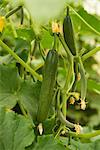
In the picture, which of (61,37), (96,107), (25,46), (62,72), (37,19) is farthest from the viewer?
(96,107)

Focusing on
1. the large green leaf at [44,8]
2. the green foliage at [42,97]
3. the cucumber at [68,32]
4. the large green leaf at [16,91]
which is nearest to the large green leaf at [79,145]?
the green foliage at [42,97]

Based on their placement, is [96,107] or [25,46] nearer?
[25,46]

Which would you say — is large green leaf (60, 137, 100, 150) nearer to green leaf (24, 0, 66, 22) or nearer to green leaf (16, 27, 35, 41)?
green leaf (16, 27, 35, 41)

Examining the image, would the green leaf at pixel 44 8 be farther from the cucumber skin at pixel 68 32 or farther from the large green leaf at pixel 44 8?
the cucumber skin at pixel 68 32

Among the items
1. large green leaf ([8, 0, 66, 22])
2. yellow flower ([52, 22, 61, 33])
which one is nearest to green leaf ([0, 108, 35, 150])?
yellow flower ([52, 22, 61, 33])

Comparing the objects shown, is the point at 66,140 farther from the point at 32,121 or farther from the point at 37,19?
the point at 37,19

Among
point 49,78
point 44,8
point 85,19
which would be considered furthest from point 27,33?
point 44,8

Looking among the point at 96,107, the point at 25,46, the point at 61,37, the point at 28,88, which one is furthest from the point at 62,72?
the point at 96,107
